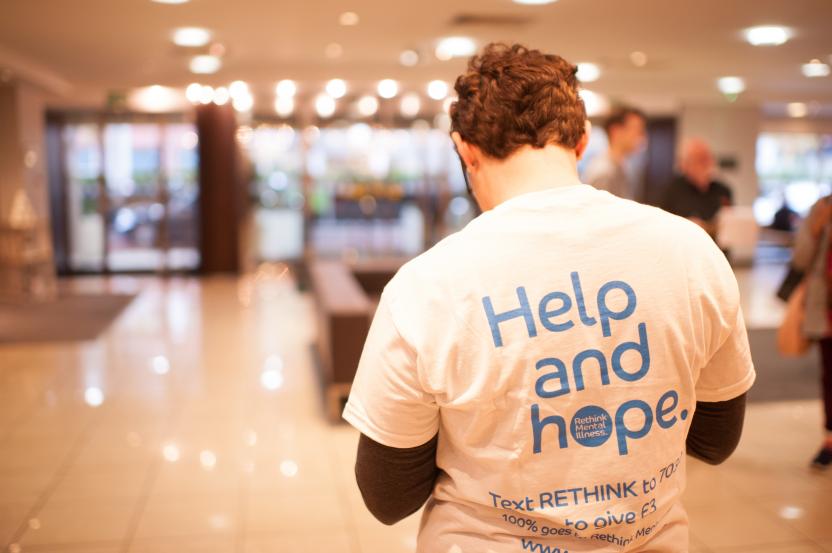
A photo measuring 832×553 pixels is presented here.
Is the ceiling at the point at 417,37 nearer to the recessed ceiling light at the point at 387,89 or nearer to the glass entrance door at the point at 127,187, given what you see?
the recessed ceiling light at the point at 387,89

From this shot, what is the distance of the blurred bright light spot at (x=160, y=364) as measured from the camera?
6.08m

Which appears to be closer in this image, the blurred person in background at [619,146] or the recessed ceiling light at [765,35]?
the blurred person in background at [619,146]

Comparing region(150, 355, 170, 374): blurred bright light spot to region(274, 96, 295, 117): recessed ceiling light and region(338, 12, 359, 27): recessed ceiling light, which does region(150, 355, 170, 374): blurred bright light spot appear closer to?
region(338, 12, 359, 27): recessed ceiling light

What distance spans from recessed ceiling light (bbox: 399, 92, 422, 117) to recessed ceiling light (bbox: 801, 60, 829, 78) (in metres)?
8.90

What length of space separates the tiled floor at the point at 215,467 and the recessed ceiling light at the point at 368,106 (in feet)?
20.9

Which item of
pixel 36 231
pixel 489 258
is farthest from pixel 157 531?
pixel 36 231

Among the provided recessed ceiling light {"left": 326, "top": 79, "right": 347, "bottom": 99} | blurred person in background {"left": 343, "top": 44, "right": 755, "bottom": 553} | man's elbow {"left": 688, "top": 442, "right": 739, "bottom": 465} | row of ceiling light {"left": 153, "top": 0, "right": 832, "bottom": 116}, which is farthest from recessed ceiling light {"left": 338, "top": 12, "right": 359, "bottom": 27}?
man's elbow {"left": 688, "top": 442, "right": 739, "bottom": 465}

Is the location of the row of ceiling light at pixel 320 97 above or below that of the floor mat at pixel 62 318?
above

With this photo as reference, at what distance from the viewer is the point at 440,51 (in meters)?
7.42

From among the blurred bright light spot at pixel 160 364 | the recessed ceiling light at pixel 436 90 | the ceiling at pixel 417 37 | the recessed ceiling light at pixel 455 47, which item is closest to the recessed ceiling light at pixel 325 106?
the recessed ceiling light at pixel 436 90

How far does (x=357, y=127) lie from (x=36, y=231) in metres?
5.07

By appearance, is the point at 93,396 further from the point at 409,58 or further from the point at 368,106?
the point at 368,106

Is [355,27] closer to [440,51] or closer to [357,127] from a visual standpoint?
[440,51]

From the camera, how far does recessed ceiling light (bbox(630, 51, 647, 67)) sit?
7429 millimetres
